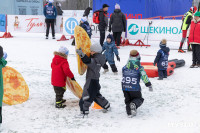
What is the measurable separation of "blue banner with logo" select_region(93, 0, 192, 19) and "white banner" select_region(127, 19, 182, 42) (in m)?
2.08

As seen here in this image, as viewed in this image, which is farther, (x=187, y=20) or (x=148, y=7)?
(x=148, y=7)

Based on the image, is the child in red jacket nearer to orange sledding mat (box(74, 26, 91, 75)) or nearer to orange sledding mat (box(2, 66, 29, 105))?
orange sledding mat (box(74, 26, 91, 75))

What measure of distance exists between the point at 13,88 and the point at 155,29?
30.6 ft

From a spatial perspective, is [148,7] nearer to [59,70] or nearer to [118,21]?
[118,21]

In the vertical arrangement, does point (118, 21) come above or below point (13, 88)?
above

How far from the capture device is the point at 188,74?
8039 millimetres

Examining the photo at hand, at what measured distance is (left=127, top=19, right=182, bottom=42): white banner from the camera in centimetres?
1321

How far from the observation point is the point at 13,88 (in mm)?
5496

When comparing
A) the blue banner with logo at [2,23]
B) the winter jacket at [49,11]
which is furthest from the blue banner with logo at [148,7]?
the blue banner with logo at [2,23]

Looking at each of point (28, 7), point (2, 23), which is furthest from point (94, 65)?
point (28, 7)

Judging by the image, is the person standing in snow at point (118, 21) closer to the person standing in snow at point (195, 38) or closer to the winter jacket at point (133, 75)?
the person standing in snow at point (195, 38)

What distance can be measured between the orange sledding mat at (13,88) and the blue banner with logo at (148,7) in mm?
11160

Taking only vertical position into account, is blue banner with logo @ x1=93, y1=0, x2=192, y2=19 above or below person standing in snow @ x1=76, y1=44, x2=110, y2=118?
above

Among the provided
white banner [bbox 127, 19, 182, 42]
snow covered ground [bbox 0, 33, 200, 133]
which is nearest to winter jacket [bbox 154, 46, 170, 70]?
snow covered ground [bbox 0, 33, 200, 133]
